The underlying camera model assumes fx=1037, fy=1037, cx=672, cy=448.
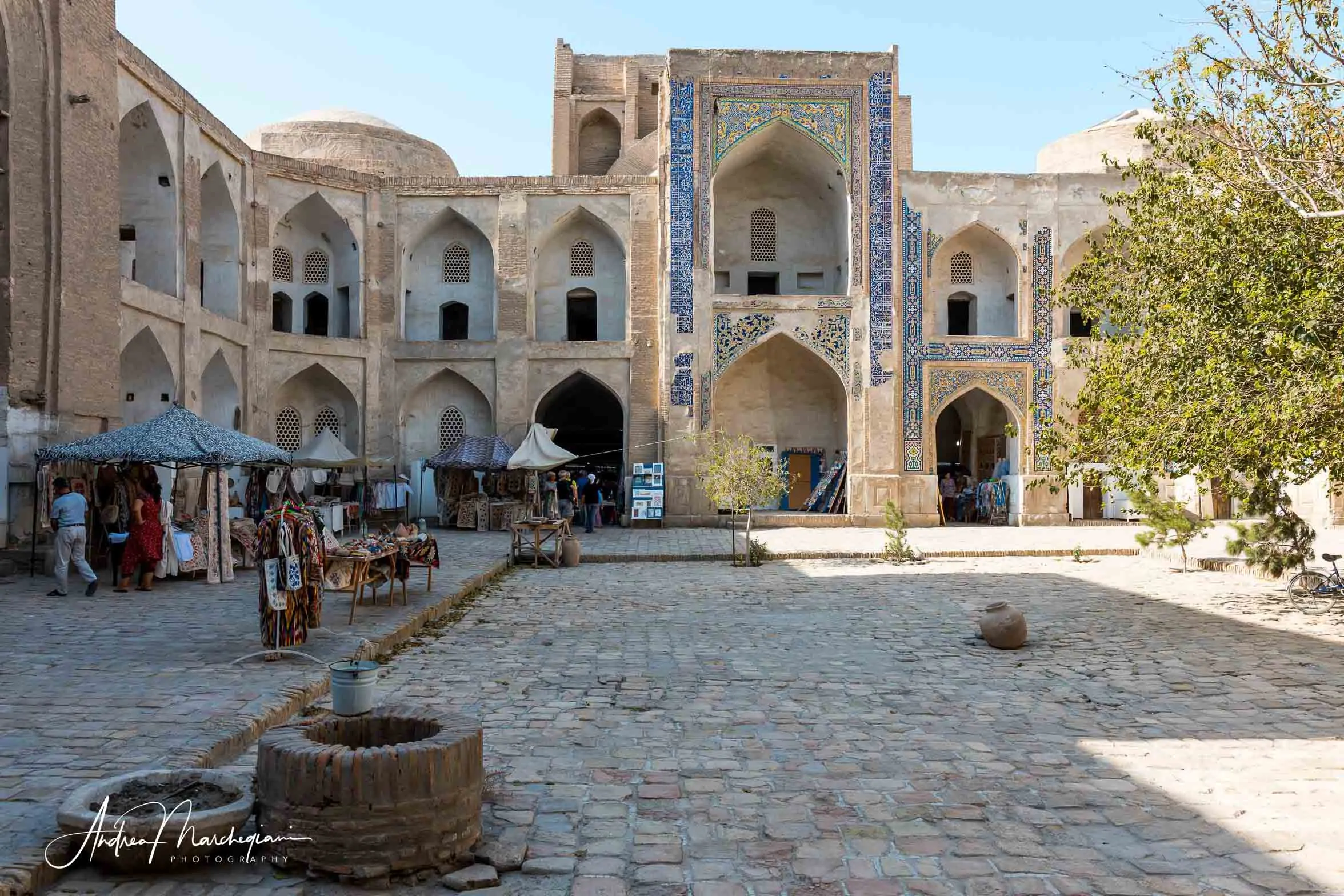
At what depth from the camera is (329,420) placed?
23.0 metres

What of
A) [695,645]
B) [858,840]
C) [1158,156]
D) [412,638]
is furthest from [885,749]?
[1158,156]

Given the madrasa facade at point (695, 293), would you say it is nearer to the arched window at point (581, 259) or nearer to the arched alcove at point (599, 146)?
the arched window at point (581, 259)

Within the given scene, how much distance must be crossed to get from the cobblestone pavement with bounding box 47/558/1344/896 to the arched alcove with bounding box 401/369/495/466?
14258 mm

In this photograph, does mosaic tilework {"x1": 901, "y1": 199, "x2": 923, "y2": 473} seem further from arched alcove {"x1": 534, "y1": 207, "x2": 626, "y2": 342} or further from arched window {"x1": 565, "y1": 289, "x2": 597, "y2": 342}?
arched window {"x1": 565, "y1": 289, "x2": 597, "y2": 342}

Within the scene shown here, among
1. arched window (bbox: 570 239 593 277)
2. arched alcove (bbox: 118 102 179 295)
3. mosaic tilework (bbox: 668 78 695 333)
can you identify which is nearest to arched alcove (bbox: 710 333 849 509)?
mosaic tilework (bbox: 668 78 695 333)

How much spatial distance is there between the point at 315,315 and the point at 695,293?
28.7 ft

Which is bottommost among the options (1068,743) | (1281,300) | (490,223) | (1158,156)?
(1068,743)

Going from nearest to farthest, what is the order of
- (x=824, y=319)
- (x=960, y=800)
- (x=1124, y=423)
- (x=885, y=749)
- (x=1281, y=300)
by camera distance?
(x=960, y=800)
(x=885, y=749)
(x=1281, y=300)
(x=1124, y=423)
(x=824, y=319)

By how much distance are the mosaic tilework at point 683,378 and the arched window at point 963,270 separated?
6.50 m

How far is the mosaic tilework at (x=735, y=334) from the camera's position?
22344 millimetres

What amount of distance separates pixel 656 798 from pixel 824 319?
19073mm

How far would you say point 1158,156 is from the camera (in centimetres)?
988

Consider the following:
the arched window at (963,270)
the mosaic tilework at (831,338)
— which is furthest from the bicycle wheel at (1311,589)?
the arched window at (963,270)

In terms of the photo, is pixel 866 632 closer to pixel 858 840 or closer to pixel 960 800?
pixel 960 800
